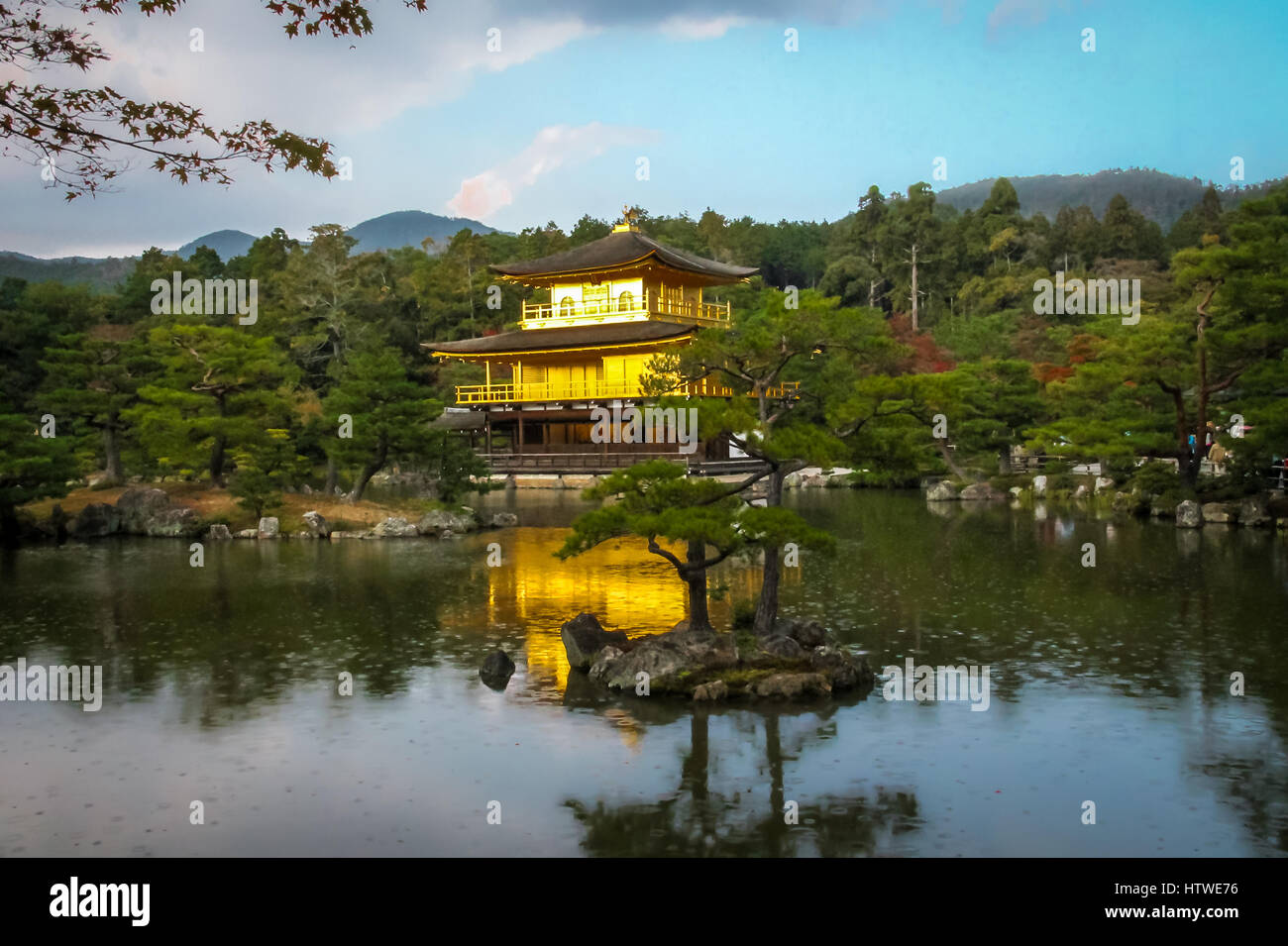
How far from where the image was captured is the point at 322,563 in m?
22.3

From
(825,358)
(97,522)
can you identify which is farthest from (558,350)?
(97,522)

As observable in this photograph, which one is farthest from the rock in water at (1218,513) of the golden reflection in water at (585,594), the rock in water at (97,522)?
the rock in water at (97,522)

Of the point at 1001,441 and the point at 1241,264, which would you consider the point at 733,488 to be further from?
the point at 1001,441

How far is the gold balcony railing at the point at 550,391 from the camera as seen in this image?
43875 mm

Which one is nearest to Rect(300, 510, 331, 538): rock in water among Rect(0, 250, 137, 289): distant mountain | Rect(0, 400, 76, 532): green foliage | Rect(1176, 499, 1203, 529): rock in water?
Rect(0, 400, 76, 532): green foliage

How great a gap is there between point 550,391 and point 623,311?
14.8 ft

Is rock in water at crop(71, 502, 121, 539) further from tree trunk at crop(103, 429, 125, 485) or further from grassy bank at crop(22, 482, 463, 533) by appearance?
tree trunk at crop(103, 429, 125, 485)

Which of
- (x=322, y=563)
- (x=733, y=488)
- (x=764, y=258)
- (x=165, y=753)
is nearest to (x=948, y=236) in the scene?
(x=764, y=258)

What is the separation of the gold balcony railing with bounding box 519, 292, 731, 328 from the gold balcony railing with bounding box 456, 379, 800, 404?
287 centimetres

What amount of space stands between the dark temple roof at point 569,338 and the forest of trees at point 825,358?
548cm

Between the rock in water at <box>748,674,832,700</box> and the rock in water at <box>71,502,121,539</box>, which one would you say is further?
the rock in water at <box>71,502,121,539</box>

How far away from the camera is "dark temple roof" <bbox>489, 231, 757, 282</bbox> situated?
4494cm

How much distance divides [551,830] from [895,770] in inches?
121

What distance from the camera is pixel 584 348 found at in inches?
1745
